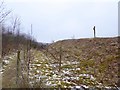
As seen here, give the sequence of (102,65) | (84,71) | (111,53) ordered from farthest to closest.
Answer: (111,53)
(102,65)
(84,71)

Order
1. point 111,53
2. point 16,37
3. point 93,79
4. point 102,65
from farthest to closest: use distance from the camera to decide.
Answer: point 16,37, point 111,53, point 102,65, point 93,79

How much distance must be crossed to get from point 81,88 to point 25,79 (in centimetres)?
304

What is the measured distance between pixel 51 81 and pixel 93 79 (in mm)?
2354

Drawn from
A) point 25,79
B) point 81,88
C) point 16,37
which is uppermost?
point 16,37

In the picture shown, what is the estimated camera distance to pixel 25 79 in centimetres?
686

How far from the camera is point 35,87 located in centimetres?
667

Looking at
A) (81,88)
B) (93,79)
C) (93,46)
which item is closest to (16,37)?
(93,46)

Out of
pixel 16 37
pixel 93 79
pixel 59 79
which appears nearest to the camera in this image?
pixel 59 79

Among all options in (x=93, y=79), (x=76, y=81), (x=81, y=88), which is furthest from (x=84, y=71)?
(x=81, y=88)

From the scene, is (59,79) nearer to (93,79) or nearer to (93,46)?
(93,79)

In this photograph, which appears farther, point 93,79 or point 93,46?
point 93,46

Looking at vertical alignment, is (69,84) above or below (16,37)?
below

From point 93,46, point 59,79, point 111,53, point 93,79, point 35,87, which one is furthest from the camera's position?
point 93,46

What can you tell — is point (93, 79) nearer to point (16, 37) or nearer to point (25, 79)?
point (25, 79)
